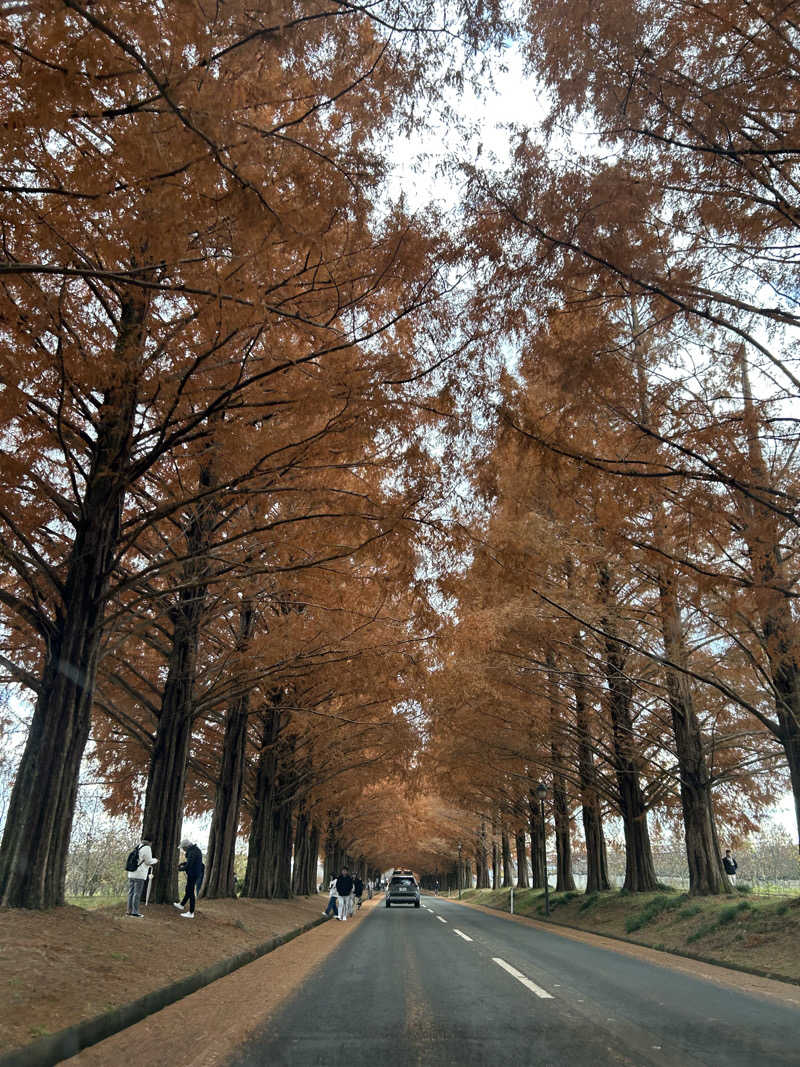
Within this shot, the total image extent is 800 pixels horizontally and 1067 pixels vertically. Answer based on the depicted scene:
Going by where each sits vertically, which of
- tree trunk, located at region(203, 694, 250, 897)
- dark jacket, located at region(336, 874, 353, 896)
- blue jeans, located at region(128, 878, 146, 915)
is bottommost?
dark jacket, located at region(336, 874, 353, 896)

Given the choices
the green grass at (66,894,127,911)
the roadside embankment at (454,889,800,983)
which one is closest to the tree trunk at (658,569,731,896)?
the roadside embankment at (454,889,800,983)

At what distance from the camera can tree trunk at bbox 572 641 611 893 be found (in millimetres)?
18844

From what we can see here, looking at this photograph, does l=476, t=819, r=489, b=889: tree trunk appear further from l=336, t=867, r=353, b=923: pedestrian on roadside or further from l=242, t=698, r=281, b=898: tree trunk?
l=242, t=698, r=281, b=898: tree trunk

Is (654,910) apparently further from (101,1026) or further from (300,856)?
(300,856)

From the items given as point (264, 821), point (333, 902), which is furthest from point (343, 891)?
point (264, 821)

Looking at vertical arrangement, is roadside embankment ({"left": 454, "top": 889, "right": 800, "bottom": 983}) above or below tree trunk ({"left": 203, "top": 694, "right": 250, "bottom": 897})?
below

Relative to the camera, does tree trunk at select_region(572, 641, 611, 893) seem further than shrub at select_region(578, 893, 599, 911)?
No

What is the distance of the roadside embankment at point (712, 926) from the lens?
983 centimetres

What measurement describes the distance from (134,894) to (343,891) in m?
11.4

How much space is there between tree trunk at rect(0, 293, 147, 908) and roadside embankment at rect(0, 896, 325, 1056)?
48cm

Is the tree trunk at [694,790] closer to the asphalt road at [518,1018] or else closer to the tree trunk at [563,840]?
the asphalt road at [518,1018]

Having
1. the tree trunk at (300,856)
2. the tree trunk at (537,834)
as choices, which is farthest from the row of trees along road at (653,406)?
the tree trunk at (300,856)

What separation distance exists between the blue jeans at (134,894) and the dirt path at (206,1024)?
91.9 inches

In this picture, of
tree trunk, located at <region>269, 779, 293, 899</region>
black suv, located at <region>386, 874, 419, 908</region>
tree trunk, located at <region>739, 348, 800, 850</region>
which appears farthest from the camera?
black suv, located at <region>386, 874, 419, 908</region>
